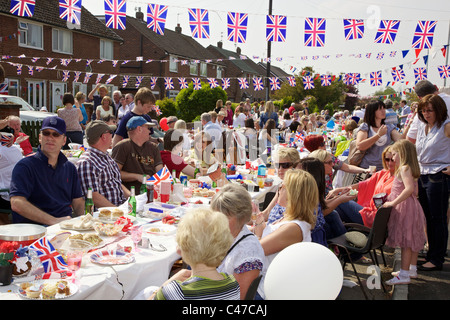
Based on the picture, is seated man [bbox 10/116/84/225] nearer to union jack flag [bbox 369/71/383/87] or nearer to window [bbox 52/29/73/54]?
union jack flag [bbox 369/71/383/87]

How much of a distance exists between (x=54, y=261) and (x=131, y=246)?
608mm

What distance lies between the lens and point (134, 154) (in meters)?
5.05

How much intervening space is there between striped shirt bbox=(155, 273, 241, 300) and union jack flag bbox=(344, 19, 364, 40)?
31.0ft

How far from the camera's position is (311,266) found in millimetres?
2186

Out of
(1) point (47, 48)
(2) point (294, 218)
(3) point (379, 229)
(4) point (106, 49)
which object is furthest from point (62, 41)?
A: (2) point (294, 218)

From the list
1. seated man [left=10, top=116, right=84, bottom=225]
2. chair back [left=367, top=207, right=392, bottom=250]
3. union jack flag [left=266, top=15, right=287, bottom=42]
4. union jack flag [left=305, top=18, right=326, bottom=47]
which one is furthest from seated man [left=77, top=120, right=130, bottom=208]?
union jack flag [left=305, top=18, right=326, bottom=47]

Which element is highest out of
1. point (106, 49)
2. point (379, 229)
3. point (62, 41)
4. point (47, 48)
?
point (106, 49)

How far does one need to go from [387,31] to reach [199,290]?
31.3ft

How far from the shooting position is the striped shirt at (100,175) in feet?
13.8

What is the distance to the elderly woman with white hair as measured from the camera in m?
2.42

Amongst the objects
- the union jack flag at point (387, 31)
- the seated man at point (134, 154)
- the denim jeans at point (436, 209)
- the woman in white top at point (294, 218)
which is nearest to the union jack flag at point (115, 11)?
the seated man at point (134, 154)

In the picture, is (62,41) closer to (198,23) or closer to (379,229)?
(198,23)

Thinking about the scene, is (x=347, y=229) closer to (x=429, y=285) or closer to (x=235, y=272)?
(x=429, y=285)

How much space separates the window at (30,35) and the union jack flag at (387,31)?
59.9ft
